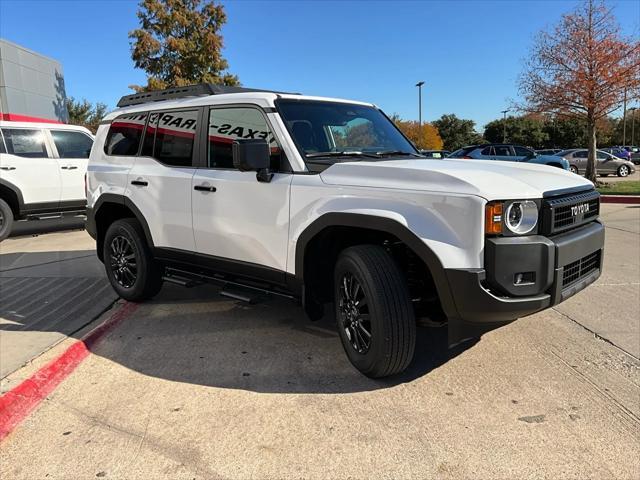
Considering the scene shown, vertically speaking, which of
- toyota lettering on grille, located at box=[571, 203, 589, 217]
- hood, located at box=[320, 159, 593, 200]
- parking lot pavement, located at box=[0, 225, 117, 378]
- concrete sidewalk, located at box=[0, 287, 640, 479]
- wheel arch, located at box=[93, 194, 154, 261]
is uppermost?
hood, located at box=[320, 159, 593, 200]

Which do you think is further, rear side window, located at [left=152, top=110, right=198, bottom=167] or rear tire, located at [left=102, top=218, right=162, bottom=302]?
rear tire, located at [left=102, top=218, right=162, bottom=302]

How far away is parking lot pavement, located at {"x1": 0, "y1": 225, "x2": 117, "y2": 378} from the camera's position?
416cm

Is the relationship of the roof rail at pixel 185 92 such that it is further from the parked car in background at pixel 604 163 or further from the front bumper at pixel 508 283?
the parked car in background at pixel 604 163

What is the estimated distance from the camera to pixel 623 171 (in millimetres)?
28094

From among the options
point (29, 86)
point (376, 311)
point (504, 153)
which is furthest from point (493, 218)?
point (29, 86)

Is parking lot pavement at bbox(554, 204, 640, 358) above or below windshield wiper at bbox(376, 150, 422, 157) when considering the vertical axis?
below

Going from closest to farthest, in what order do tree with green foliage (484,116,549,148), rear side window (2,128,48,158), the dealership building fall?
rear side window (2,128,48,158)
the dealership building
tree with green foliage (484,116,549,148)

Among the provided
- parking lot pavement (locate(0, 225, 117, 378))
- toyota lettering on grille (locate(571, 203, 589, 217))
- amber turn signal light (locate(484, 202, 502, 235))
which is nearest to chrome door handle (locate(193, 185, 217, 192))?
parking lot pavement (locate(0, 225, 117, 378))

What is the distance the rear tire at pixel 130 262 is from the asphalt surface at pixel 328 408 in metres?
0.58

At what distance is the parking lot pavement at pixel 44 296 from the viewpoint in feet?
13.6

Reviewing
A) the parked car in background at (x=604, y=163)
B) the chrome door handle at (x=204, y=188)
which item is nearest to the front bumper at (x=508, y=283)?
the chrome door handle at (x=204, y=188)

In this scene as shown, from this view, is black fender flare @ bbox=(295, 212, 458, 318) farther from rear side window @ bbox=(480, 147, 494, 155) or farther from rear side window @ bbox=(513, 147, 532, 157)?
rear side window @ bbox=(513, 147, 532, 157)

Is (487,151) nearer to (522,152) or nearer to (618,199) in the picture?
(522,152)

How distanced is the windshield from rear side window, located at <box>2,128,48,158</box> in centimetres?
757
